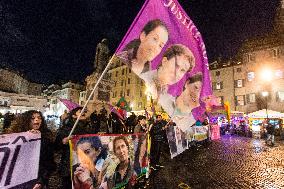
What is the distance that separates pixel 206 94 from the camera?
17.0 ft

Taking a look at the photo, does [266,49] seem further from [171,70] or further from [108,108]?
[171,70]

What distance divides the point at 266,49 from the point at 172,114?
43.6m

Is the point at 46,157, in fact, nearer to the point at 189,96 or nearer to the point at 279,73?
the point at 189,96

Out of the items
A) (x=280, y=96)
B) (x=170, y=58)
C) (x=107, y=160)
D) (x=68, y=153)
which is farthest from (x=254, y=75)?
(x=68, y=153)

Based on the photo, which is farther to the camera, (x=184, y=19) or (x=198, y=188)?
(x=198, y=188)

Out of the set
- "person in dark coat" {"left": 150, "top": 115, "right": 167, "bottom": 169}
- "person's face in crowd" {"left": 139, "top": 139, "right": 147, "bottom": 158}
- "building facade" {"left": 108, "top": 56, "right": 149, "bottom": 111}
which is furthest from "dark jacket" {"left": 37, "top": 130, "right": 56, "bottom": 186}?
Result: "building facade" {"left": 108, "top": 56, "right": 149, "bottom": 111}

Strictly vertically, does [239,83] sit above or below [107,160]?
above

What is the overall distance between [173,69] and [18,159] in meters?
3.12

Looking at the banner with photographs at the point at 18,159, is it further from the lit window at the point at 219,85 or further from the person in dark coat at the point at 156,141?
the lit window at the point at 219,85

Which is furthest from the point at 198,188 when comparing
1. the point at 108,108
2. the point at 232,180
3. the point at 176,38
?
the point at 108,108

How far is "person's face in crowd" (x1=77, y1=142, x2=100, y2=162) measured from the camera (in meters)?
4.20

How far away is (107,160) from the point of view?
4.95 meters

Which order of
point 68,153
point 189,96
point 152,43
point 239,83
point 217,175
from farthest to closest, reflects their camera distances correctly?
point 239,83, point 217,175, point 189,96, point 68,153, point 152,43

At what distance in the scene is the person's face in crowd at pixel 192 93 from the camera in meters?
4.89
